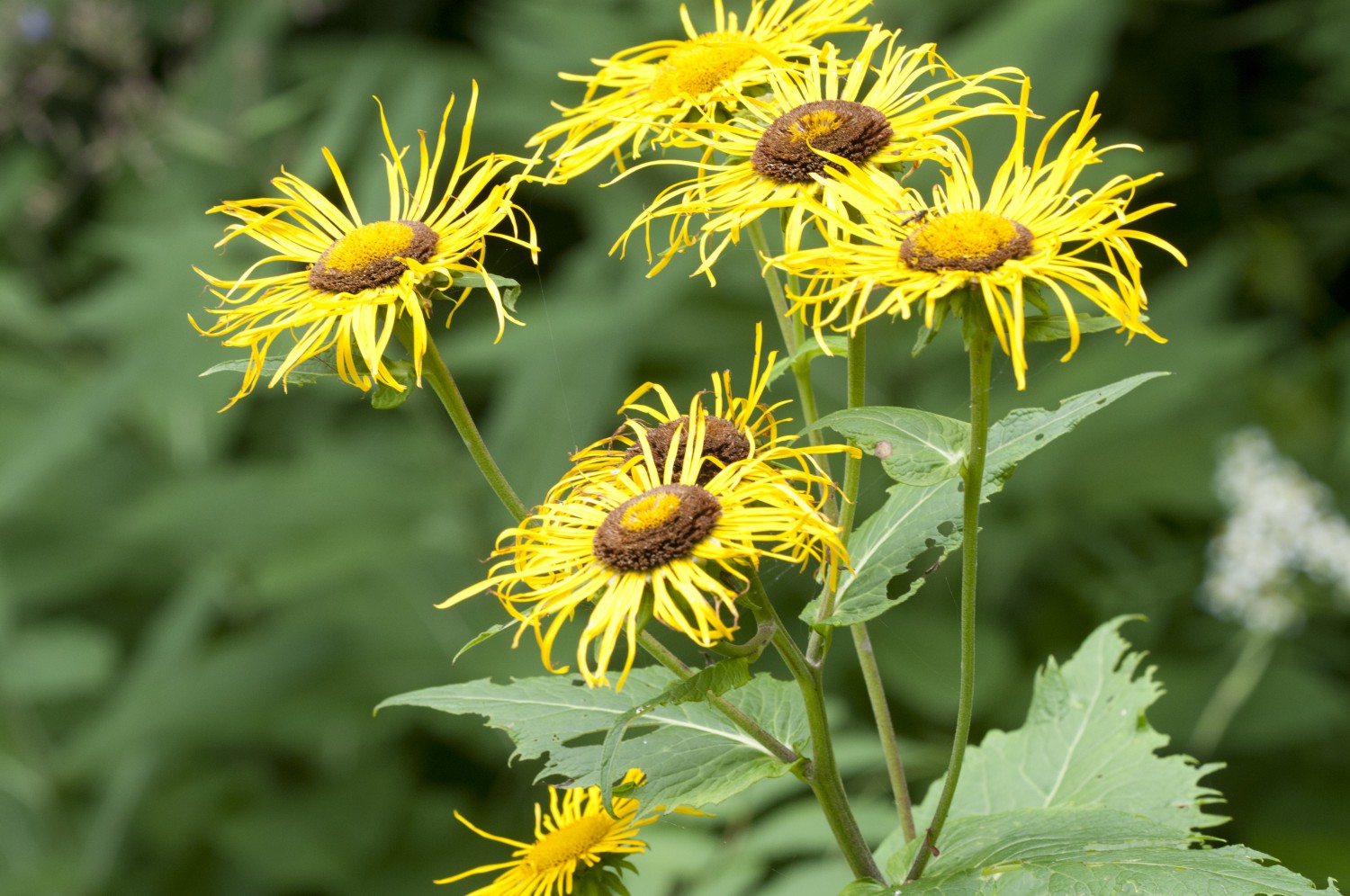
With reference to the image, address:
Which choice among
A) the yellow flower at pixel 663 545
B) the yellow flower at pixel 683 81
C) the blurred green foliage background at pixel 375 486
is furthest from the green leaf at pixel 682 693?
the blurred green foliage background at pixel 375 486

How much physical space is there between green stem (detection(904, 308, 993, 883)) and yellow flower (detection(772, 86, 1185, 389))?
0.02m

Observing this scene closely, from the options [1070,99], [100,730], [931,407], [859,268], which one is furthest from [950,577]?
[859,268]

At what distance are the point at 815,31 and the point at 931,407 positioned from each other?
1904mm

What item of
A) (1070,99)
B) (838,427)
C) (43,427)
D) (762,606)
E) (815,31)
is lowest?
(762,606)

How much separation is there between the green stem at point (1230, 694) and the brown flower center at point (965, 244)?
2285mm

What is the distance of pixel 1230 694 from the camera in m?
2.97

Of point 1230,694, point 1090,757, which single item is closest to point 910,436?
point 1090,757

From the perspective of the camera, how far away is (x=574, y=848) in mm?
1164

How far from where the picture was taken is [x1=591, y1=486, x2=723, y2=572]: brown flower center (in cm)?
95

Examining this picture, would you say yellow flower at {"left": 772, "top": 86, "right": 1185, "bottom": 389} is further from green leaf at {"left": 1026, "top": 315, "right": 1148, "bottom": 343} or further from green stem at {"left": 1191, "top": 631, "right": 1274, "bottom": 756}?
green stem at {"left": 1191, "top": 631, "right": 1274, "bottom": 756}

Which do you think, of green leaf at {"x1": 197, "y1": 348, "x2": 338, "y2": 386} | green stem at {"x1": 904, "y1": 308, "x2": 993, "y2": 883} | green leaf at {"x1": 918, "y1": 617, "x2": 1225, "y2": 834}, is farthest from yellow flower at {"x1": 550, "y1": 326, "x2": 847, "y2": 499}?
green leaf at {"x1": 918, "y1": 617, "x2": 1225, "y2": 834}

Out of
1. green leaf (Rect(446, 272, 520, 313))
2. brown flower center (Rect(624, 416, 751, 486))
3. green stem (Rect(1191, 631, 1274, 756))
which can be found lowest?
brown flower center (Rect(624, 416, 751, 486))

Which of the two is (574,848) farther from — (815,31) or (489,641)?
(489,641)

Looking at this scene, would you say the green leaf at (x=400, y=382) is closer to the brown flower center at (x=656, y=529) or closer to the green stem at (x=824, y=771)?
the brown flower center at (x=656, y=529)
